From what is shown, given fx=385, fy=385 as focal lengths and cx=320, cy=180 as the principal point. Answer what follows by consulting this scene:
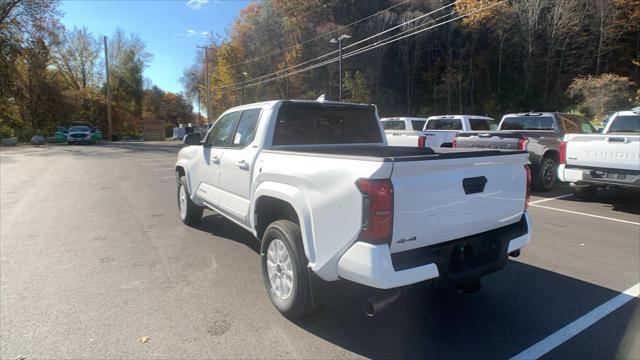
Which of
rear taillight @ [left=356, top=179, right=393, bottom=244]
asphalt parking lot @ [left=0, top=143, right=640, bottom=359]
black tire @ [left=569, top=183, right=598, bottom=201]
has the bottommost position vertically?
asphalt parking lot @ [left=0, top=143, right=640, bottom=359]

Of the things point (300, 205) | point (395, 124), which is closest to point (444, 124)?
point (395, 124)

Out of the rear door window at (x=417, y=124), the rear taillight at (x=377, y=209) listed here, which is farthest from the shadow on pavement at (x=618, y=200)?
the rear taillight at (x=377, y=209)

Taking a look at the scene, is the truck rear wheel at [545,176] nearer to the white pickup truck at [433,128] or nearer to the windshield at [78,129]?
the white pickup truck at [433,128]

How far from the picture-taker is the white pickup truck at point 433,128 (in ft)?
36.8

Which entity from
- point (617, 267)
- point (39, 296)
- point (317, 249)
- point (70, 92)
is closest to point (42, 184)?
point (39, 296)

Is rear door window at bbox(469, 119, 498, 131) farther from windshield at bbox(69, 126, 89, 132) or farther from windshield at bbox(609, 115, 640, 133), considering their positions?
windshield at bbox(69, 126, 89, 132)

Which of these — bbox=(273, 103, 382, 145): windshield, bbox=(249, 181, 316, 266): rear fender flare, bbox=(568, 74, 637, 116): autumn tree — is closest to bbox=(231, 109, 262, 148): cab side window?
bbox=(273, 103, 382, 145): windshield

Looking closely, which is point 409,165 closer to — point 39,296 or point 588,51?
point 39,296

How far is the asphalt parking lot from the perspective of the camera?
2.99 metres

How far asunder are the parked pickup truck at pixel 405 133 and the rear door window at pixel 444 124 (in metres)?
0.63

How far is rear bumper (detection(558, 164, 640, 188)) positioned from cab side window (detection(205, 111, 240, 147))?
6.78 meters

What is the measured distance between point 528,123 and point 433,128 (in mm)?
3184

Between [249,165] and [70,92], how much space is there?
52.3m

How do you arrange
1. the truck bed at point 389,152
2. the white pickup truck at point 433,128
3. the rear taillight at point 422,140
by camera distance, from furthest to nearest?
the white pickup truck at point 433,128, the rear taillight at point 422,140, the truck bed at point 389,152
